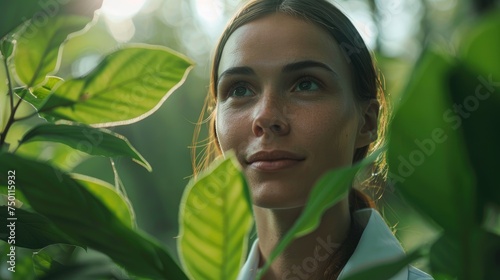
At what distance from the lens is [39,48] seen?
41 cm

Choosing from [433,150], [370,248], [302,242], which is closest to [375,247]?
[370,248]

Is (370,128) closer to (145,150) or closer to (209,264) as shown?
(209,264)

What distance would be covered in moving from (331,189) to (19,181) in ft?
0.39

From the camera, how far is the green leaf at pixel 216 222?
0.82 ft

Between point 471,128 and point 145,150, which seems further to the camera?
point 145,150

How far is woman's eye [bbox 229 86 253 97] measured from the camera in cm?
66

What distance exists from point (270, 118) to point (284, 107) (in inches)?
1.4

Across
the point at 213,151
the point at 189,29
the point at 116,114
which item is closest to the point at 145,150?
the point at 189,29

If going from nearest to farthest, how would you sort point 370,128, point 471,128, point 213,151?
point 471,128, point 370,128, point 213,151

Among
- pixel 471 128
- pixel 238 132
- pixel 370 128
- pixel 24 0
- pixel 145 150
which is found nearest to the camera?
pixel 471 128

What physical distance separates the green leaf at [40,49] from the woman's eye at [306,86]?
11.1 inches

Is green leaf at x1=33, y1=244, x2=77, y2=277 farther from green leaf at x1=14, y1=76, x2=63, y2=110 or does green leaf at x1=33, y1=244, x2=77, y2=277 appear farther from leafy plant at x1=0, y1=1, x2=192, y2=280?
green leaf at x1=14, y1=76, x2=63, y2=110

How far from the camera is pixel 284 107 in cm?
59

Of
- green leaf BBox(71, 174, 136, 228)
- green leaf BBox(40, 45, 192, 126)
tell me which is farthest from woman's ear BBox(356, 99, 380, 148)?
green leaf BBox(71, 174, 136, 228)
